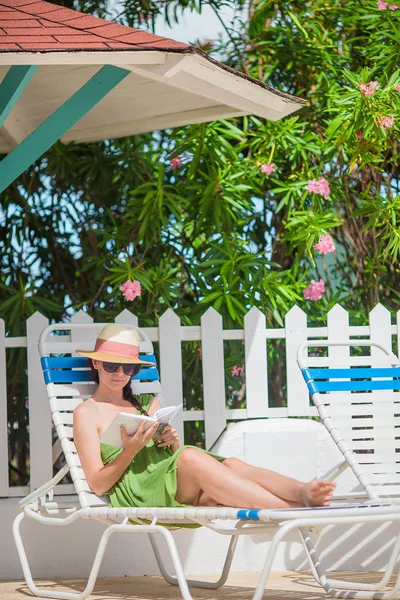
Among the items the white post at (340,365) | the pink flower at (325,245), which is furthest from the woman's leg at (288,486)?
the pink flower at (325,245)

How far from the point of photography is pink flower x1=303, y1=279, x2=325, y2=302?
5953 millimetres

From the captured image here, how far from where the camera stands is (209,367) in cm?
515

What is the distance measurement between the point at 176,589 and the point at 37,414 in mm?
1136

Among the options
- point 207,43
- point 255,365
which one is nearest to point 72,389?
point 255,365

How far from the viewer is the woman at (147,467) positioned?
3.83 m

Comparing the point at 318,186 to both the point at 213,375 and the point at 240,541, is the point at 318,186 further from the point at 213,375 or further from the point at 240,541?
the point at 240,541

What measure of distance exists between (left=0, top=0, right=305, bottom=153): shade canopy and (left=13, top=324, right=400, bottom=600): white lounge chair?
117cm

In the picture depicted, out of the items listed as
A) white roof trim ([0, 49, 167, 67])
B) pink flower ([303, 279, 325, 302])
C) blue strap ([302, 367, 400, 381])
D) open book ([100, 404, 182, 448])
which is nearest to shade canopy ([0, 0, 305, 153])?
white roof trim ([0, 49, 167, 67])

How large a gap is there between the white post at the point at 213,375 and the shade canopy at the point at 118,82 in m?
1.10

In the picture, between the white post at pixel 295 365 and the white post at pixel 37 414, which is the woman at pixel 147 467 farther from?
the white post at pixel 295 365

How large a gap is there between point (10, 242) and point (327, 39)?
249 centimetres

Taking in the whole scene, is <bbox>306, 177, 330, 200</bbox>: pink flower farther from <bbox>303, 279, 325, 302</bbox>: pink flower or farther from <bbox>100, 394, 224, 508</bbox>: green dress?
<bbox>100, 394, 224, 508</bbox>: green dress

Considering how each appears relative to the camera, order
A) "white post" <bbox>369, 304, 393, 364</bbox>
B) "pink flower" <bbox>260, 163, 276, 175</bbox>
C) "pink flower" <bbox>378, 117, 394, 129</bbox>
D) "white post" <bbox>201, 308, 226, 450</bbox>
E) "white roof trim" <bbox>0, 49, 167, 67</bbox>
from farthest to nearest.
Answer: "pink flower" <bbox>260, 163, 276, 175</bbox>, "pink flower" <bbox>378, 117, 394, 129</bbox>, "white post" <bbox>369, 304, 393, 364</bbox>, "white post" <bbox>201, 308, 226, 450</bbox>, "white roof trim" <bbox>0, 49, 167, 67</bbox>

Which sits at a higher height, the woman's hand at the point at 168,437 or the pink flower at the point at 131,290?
the pink flower at the point at 131,290
